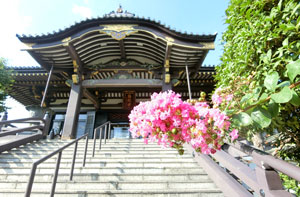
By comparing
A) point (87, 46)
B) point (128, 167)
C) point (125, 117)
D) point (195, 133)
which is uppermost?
point (87, 46)

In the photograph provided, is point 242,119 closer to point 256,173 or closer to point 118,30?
point 256,173

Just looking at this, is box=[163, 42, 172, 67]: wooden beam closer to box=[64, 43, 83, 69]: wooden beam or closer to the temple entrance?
box=[64, 43, 83, 69]: wooden beam

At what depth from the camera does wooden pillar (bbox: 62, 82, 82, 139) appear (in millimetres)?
6238

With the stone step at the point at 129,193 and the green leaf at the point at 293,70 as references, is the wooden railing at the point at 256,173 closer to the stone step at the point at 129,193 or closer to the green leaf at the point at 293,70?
the stone step at the point at 129,193

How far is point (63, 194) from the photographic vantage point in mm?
2611

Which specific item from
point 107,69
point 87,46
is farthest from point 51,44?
point 107,69

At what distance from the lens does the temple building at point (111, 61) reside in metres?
6.48

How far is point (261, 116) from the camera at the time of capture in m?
1.04

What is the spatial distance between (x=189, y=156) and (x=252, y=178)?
2.36 metres

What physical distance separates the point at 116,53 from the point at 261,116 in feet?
24.9

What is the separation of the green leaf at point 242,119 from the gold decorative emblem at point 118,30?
6.12 metres

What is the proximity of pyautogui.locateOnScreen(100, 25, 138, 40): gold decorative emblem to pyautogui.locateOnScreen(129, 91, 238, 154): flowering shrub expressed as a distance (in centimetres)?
587

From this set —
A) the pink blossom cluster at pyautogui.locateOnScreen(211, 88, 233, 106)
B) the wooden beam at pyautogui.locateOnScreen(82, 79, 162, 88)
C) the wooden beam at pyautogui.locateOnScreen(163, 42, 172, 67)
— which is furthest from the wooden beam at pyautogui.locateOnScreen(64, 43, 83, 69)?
the pink blossom cluster at pyautogui.locateOnScreen(211, 88, 233, 106)

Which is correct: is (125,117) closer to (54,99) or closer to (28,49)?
(54,99)
